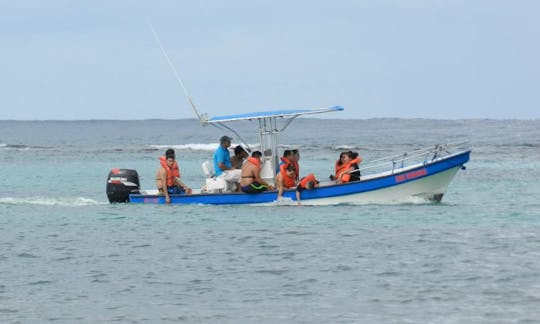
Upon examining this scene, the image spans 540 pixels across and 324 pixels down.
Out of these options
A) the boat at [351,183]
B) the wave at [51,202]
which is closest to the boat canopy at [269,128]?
the boat at [351,183]

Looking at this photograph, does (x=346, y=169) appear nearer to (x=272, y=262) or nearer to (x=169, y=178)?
(x=169, y=178)

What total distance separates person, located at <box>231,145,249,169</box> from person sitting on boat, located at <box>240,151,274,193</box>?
1.03 meters

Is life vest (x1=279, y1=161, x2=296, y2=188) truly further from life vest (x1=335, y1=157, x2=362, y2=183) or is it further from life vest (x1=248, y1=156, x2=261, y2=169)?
life vest (x1=335, y1=157, x2=362, y2=183)

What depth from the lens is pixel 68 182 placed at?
123 ft

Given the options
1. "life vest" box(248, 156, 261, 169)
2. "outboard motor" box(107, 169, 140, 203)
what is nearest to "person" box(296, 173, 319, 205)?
"life vest" box(248, 156, 261, 169)

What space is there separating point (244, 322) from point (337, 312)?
46.3 inches

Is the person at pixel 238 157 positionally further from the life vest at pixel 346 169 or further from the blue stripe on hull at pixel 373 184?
the life vest at pixel 346 169

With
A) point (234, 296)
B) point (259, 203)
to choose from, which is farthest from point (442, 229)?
point (234, 296)

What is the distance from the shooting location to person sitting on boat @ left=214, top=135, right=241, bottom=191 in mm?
22203

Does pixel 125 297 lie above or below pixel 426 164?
below

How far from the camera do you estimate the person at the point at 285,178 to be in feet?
69.6

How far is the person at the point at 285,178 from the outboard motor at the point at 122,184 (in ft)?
13.9

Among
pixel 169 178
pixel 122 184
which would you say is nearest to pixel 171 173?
pixel 169 178

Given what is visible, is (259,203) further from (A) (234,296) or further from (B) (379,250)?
(A) (234,296)
